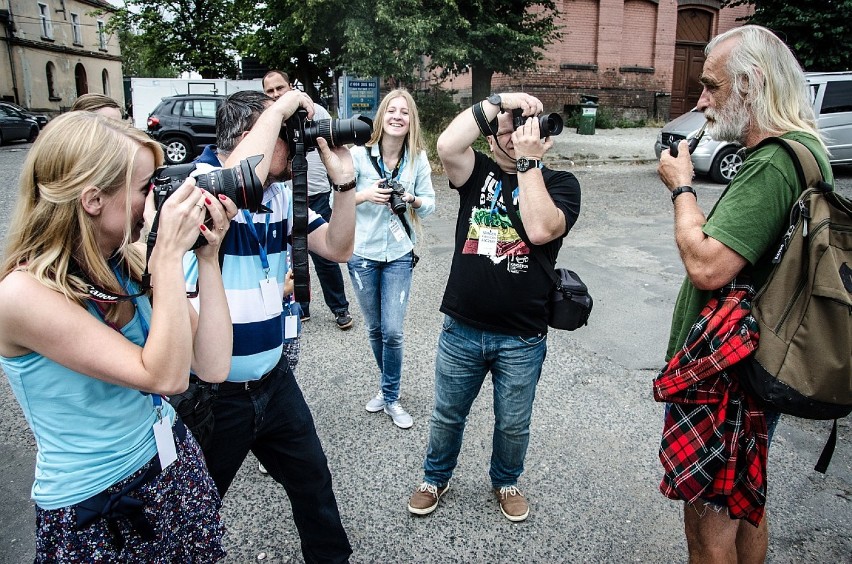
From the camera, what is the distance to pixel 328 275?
512 centimetres

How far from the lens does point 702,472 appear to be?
1.94 metres

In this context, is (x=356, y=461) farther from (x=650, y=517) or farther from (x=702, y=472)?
(x=702, y=472)

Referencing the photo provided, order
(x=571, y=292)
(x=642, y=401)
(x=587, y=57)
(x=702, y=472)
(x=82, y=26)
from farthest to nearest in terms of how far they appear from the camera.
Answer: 1. (x=82, y=26)
2. (x=587, y=57)
3. (x=642, y=401)
4. (x=571, y=292)
5. (x=702, y=472)

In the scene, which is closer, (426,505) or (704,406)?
(704,406)

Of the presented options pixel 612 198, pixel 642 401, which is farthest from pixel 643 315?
pixel 612 198

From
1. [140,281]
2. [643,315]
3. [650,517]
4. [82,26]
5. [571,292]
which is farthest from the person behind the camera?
[82,26]

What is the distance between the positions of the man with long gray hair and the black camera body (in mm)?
1539

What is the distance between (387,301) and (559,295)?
1364mm

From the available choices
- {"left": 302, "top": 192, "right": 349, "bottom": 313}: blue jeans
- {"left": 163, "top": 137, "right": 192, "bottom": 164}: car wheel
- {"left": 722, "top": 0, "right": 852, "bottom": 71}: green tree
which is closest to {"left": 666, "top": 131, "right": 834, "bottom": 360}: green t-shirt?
{"left": 302, "top": 192, "right": 349, "bottom": 313}: blue jeans

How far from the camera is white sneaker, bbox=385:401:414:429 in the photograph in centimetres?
362

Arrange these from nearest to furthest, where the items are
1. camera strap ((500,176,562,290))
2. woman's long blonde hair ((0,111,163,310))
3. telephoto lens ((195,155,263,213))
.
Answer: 1. woman's long blonde hair ((0,111,163,310))
2. telephoto lens ((195,155,263,213))
3. camera strap ((500,176,562,290))

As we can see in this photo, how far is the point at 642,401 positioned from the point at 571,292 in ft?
5.68

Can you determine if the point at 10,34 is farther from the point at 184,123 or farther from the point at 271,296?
the point at 271,296

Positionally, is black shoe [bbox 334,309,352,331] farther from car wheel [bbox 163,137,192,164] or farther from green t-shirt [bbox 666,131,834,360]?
car wheel [bbox 163,137,192,164]
